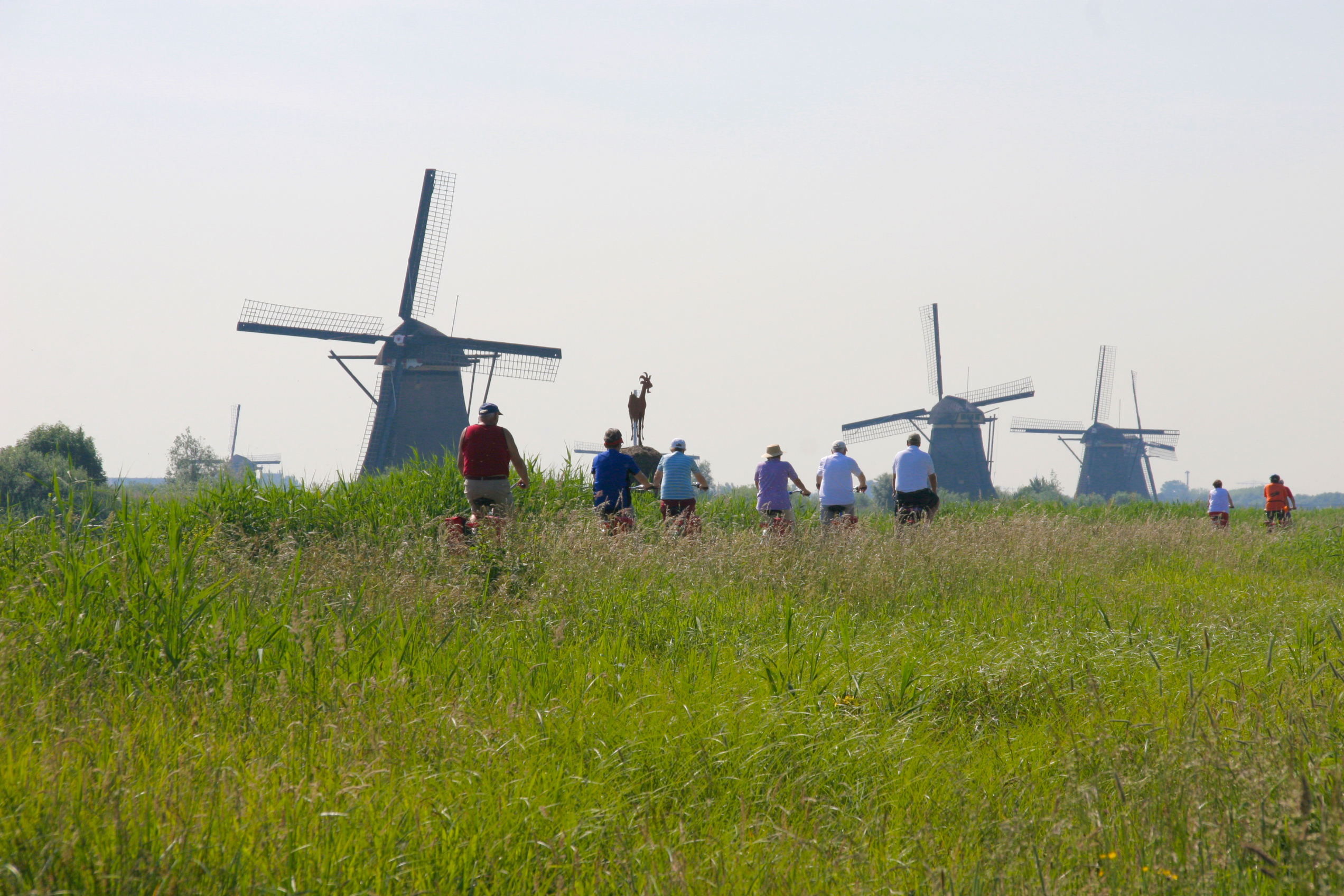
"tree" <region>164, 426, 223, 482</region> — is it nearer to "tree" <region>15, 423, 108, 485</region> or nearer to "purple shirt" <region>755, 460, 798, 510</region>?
"tree" <region>15, 423, 108, 485</region>

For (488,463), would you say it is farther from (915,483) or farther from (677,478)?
(915,483)

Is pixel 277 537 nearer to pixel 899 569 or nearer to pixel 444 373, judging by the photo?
pixel 899 569

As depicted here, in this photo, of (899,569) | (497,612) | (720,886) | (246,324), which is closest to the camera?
(720,886)

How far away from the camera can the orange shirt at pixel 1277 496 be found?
16.5 meters

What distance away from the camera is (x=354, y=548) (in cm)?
638

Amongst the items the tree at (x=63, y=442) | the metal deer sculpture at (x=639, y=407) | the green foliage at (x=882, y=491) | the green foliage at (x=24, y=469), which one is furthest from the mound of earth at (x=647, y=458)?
the green foliage at (x=882, y=491)

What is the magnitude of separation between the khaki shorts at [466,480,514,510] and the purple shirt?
368cm

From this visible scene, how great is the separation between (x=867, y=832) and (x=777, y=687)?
3.51ft

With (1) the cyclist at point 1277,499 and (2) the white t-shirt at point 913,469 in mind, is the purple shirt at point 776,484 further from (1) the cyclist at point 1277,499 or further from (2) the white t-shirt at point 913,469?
(1) the cyclist at point 1277,499

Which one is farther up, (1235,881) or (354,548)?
(354,548)

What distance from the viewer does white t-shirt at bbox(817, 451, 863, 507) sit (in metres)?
11.0

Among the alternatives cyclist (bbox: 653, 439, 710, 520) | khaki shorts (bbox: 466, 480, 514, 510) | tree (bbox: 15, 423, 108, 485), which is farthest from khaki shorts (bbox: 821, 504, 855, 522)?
tree (bbox: 15, 423, 108, 485)

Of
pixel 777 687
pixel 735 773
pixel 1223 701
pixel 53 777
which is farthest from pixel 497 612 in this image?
pixel 1223 701

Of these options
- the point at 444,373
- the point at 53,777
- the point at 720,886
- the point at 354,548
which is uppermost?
the point at 444,373
